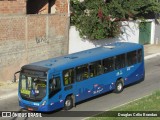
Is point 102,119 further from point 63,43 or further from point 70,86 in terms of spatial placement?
point 63,43

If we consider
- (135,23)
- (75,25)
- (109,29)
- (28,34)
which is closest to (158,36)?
(135,23)

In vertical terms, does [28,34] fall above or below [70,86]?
above

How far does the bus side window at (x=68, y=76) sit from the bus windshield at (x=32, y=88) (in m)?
1.15

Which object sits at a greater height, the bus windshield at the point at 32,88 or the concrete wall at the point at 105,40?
the concrete wall at the point at 105,40

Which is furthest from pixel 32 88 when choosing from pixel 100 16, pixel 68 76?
pixel 100 16

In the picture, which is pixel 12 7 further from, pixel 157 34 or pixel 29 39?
pixel 157 34

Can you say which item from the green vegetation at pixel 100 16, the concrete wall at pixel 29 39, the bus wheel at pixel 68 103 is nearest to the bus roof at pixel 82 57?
the bus wheel at pixel 68 103

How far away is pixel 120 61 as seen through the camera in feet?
73.9

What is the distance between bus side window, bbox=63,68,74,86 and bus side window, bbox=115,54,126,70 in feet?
12.2

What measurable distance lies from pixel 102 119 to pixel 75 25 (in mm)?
16061

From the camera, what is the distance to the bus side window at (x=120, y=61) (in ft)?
72.8

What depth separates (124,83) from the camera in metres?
22.9

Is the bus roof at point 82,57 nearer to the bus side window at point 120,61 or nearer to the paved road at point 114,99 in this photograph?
the bus side window at point 120,61

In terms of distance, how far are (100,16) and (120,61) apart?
29.3 feet
